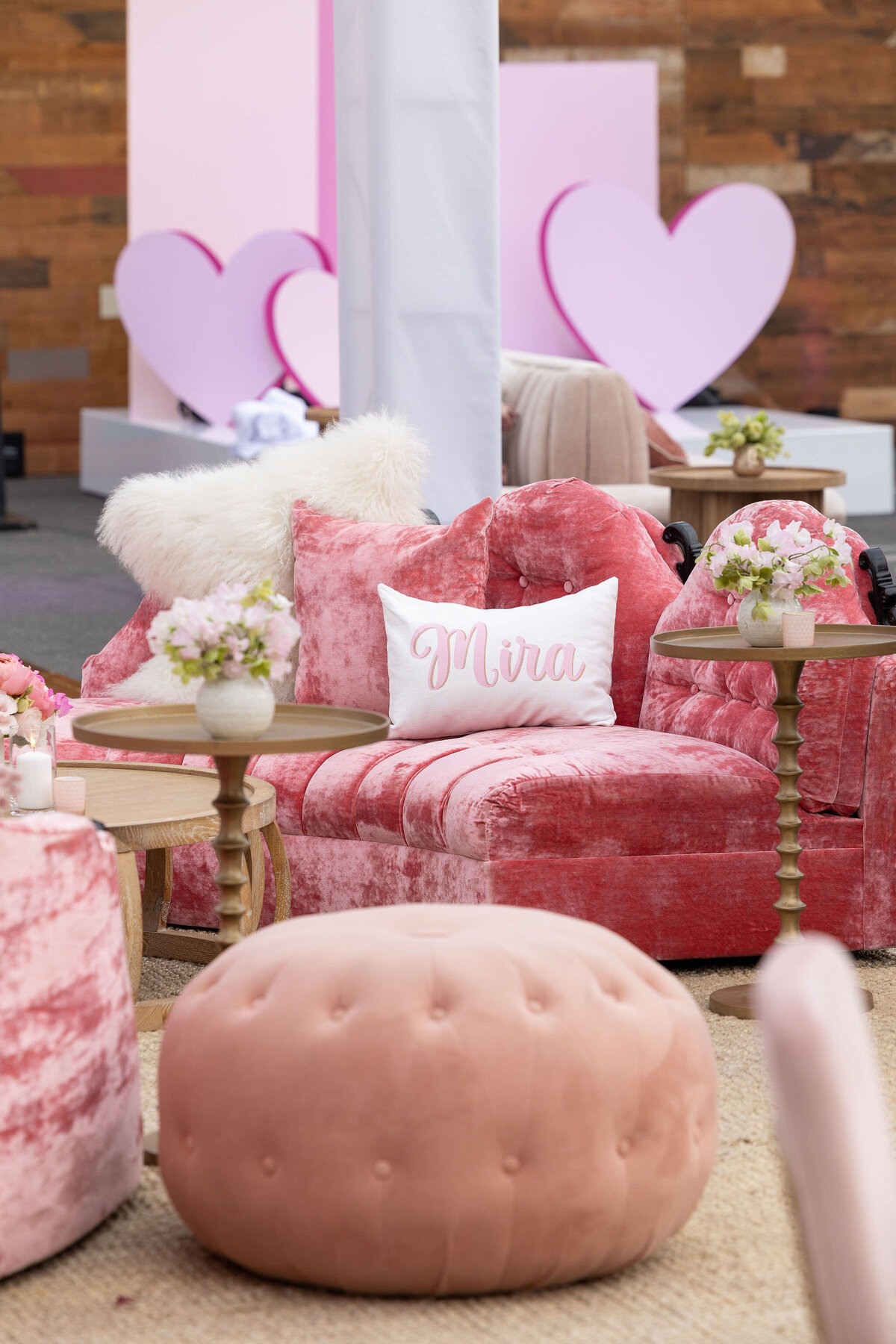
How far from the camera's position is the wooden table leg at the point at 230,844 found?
2732 mm

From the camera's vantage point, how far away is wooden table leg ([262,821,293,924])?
3.72 meters

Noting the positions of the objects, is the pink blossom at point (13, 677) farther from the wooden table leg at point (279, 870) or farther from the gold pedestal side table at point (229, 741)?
the wooden table leg at point (279, 870)

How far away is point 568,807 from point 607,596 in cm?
65

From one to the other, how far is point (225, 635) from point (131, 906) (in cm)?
87

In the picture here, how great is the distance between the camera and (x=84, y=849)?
2504mm

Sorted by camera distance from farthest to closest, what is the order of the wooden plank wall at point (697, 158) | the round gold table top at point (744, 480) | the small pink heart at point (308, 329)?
1. the wooden plank wall at point (697, 158)
2. the small pink heart at point (308, 329)
3. the round gold table top at point (744, 480)

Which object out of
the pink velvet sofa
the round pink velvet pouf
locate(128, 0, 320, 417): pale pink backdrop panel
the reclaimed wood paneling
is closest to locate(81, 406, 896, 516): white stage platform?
locate(128, 0, 320, 417): pale pink backdrop panel

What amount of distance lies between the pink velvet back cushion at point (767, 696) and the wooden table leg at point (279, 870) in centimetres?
89

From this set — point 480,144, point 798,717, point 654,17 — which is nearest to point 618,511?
point 798,717

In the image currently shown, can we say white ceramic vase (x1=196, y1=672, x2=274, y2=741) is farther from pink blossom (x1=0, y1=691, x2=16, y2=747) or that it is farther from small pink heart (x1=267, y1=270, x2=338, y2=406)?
small pink heart (x1=267, y1=270, x2=338, y2=406)

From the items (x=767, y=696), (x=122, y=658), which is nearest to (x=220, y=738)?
(x=767, y=696)

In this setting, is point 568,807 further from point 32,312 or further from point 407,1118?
point 32,312

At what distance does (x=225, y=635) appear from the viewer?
2660 mm

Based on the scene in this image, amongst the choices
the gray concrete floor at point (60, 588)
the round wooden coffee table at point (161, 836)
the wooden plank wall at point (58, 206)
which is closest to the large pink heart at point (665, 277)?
the gray concrete floor at point (60, 588)
